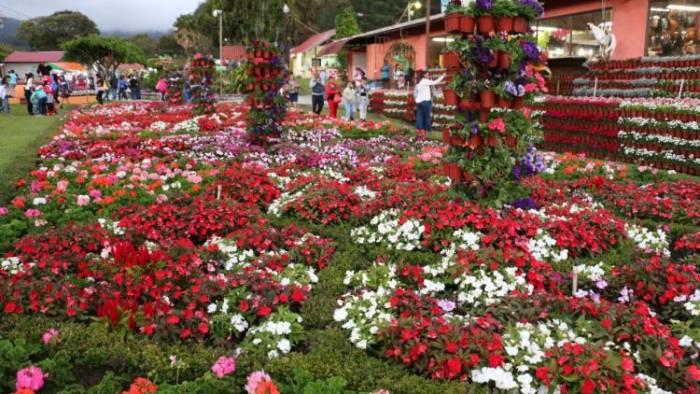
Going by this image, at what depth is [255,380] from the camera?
123 inches

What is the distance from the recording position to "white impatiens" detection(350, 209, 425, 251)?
18.2 feet

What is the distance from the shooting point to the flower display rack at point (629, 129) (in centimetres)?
1164

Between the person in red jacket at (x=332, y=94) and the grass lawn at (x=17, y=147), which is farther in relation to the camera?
the person in red jacket at (x=332, y=94)

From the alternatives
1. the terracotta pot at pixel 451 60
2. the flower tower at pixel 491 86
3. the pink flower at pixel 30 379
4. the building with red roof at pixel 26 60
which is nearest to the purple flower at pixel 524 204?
the flower tower at pixel 491 86

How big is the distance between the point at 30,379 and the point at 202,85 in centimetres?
1734

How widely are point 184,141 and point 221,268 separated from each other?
7537mm

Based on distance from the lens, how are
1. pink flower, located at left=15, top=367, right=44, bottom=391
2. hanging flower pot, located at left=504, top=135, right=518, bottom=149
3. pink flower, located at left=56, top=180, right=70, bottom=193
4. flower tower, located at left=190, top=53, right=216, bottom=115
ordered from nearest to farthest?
pink flower, located at left=15, top=367, right=44, bottom=391 → hanging flower pot, located at left=504, top=135, right=518, bottom=149 → pink flower, located at left=56, top=180, right=70, bottom=193 → flower tower, located at left=190, top=53, right=216, bottom=115

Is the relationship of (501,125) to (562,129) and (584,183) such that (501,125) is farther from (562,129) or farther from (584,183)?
(562,129)

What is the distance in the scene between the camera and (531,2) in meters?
6.05

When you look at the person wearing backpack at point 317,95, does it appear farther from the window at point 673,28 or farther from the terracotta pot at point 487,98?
the terracotta pot at point 487,98

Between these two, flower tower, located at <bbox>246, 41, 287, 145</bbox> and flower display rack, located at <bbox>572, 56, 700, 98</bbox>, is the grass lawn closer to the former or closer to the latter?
flower tower, located at <bbox>246, 41, 287, 145</bbox>

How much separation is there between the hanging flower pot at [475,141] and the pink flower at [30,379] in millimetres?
4466

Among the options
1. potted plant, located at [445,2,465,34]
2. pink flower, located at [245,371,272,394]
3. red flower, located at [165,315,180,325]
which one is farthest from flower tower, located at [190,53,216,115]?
pink flower, located at [245,371,272,394]

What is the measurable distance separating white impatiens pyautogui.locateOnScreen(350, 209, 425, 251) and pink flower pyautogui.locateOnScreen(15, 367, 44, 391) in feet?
10.5
